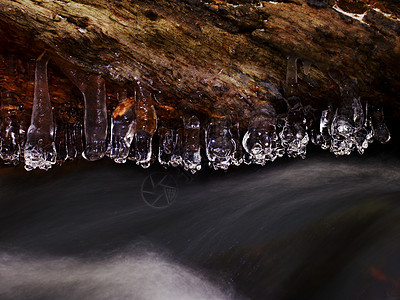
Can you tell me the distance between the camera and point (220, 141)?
58.6 inches

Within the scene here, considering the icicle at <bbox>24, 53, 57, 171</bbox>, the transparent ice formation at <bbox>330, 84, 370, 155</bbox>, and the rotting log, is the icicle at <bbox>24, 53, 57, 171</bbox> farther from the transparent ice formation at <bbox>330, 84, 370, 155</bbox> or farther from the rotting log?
the transparent ice formation at <bbox>330, 84, 370, 155</bbox>

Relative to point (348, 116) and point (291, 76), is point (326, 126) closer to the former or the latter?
point (348, 116)

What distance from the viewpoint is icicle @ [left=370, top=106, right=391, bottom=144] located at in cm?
151

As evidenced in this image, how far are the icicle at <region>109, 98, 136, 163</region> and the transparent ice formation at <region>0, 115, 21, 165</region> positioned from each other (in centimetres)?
45

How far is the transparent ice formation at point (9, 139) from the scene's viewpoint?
1473 millimetres

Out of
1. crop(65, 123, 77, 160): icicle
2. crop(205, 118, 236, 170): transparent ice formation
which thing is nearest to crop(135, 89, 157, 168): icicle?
crop(205, 118, 236, 170): transparent ice formation

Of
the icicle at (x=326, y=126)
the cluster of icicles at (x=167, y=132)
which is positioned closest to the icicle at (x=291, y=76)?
the cluster of icicles at (x=167, y=132)

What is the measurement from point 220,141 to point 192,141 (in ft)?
0.42

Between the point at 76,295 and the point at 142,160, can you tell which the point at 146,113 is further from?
the point at 76,295

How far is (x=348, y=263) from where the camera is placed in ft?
5.30

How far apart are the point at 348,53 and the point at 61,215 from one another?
1574mm

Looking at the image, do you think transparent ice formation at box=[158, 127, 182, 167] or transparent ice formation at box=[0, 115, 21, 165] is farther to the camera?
transparent ice formation at box=[158, 127, 182, 167]

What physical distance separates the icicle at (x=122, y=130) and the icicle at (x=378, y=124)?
103 cm

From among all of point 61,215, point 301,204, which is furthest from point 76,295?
point 301,204
